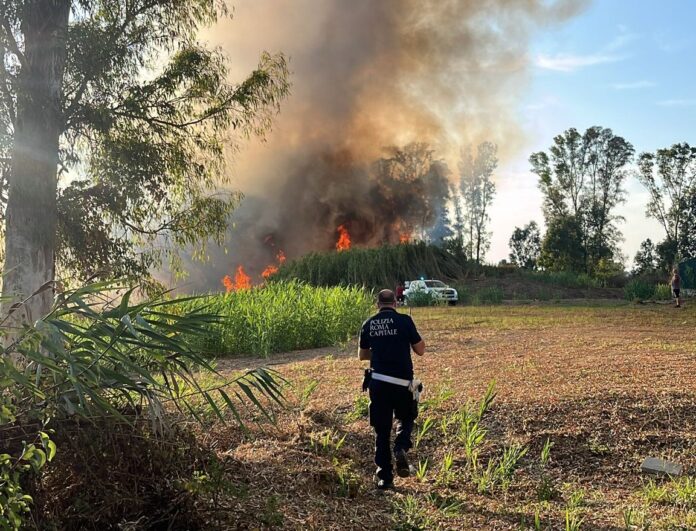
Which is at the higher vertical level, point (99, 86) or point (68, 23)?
point (68, 23)

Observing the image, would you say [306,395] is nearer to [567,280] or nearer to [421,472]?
[421,472]

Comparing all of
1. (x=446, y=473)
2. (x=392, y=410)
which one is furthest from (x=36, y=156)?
(x=446, y=473)

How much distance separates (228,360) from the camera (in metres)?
11.9

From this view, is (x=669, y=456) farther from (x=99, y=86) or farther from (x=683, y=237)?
(x=683, y=237)

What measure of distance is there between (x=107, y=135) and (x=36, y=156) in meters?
1.27

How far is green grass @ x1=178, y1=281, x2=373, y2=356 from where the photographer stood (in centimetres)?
1242

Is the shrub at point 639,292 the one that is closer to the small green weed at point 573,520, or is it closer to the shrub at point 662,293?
the shrub at point 662,293

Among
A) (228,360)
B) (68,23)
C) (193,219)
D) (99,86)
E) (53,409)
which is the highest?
(68,23)

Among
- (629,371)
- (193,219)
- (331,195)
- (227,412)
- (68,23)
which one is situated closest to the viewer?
(227,412)

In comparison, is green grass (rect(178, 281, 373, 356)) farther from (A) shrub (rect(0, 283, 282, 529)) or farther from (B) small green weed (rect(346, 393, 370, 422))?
(A) shrub (rect(0, 283, 282, 529))

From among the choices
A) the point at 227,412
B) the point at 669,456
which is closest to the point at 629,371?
the point at 669,456

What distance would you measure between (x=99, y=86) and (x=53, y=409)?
6678 millimetres

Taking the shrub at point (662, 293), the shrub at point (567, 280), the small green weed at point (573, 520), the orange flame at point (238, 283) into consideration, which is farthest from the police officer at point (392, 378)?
the shrub at point (567, 280)

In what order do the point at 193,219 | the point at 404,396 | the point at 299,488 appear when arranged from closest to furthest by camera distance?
the point at 299,488 → the point at 404,396 → the point at 193,219
